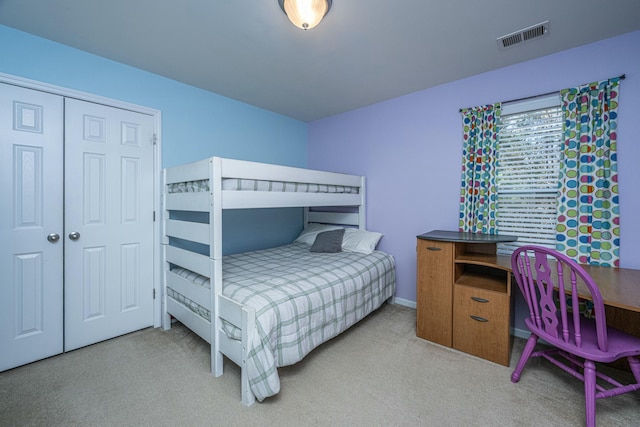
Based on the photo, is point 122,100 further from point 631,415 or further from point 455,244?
point 631,415

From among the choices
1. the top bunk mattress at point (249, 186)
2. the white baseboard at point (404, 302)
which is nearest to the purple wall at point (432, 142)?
the white baseboard at point (404, 302)

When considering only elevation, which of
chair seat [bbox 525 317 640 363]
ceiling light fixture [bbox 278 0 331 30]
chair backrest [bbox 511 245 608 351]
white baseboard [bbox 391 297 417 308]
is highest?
ceiling light fixture [bbox 278 0 331 30]

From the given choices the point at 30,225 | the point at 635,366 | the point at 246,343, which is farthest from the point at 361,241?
the point at 30,225

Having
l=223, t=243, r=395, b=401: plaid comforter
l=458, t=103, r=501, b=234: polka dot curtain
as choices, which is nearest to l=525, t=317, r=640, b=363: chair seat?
l=458, t=103, r=501, b=234: polka dot curtain

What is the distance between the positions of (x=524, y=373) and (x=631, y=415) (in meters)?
0.48

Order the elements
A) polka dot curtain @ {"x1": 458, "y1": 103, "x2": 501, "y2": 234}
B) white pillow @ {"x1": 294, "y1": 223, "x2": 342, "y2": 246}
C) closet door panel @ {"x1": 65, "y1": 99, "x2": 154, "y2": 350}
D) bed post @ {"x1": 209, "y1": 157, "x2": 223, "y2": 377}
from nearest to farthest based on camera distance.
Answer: bed post @ {"x1": 209, "y1": 157, "x2": 223, "y2": 377}
closet door panel @ {"x1": 65, "y1": 99, "x2": 154, "y2": 350}
polka dot curtain @ {"x1": 458, "y1": 103, "x2": 501, "y2": 234}
white pillow @ {"x1": 294, "y1": 223, "x2": 342, "y2": 246}

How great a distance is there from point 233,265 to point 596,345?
2.48m

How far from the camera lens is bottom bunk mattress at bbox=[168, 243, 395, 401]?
1.58 m

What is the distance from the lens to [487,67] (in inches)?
96.2

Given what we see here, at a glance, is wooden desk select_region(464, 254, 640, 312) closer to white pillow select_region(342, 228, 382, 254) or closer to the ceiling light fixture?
white pillow select_region(342, 228, 382, 254)

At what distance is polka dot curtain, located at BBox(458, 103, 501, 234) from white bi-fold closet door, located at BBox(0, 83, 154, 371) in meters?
2.95

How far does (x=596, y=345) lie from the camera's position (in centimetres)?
143

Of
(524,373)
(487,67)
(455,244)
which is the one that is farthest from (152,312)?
(487,67)

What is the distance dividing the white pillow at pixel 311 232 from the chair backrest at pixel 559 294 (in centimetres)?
210
